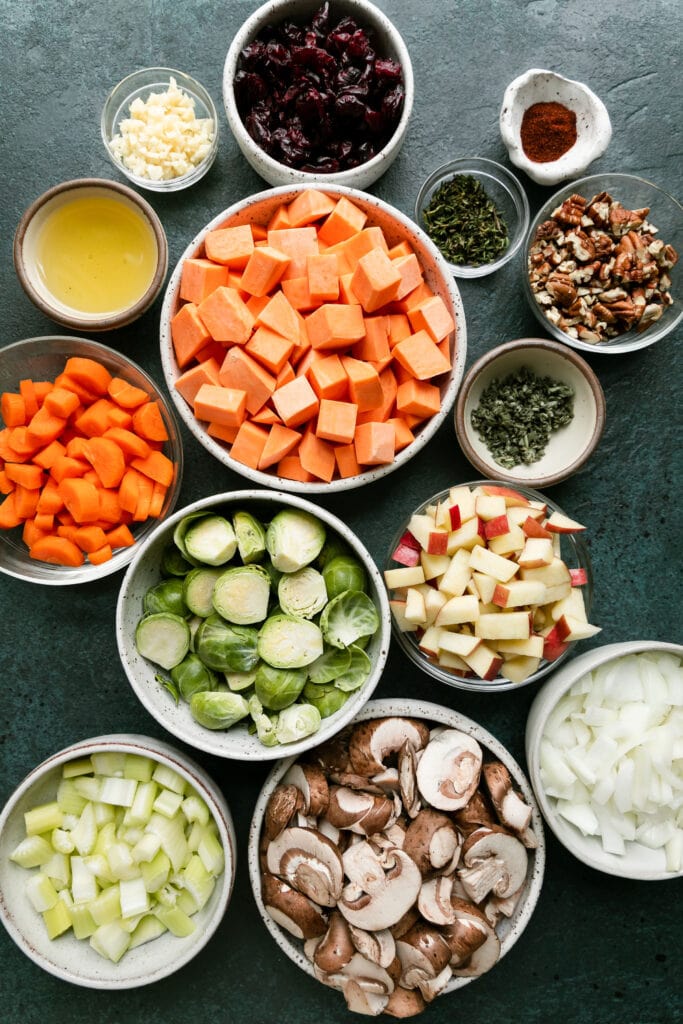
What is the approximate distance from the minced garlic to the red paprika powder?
0.92 m

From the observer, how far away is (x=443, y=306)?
1.97 metres

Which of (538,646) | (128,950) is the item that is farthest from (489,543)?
(128,950)

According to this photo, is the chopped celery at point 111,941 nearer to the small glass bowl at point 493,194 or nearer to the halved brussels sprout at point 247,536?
the halved brussels sprout at point 247,536

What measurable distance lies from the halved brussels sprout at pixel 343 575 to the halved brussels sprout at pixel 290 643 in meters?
0.11

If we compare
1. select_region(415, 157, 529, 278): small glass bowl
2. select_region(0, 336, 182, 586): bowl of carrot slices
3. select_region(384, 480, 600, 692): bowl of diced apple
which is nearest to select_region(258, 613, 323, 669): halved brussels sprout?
select_region(384, 480, 600, 692): bowl of diced apple

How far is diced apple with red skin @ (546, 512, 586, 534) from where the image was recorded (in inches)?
78.7

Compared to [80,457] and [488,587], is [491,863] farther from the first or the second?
[80,457]

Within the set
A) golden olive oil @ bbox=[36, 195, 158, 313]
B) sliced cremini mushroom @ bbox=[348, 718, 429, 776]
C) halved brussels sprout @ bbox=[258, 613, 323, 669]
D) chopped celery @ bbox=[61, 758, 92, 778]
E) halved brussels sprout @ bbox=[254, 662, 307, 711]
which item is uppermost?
golden olive oil @ bbox=[36, 195, 158, 313]

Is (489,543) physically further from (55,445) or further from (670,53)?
(670,53)

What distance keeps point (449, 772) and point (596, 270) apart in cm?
145

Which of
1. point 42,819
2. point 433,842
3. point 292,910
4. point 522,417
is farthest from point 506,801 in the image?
point 42,819

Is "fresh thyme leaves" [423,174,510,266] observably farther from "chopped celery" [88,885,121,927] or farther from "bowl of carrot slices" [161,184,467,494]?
"chopped celery" [88,885,121,927]

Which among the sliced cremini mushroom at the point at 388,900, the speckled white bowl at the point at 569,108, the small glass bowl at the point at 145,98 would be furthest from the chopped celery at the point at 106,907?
the speckled white bowl at the point at 569,108

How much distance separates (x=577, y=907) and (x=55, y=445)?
2.05 m
